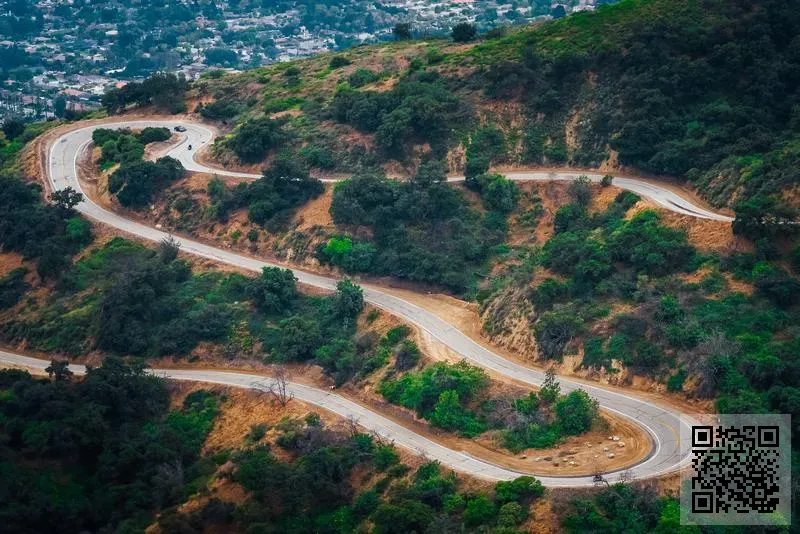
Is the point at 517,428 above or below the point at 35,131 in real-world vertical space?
below

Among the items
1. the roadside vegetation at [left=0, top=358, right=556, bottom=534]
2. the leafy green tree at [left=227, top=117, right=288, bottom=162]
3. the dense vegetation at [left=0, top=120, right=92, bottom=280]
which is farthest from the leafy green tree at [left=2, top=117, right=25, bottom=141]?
the roadside vegetation at [left=0, top=358, right=556, bottom=534]

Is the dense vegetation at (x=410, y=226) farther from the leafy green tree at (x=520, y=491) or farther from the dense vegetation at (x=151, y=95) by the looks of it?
the dense vegetation at (x=151, y=95)

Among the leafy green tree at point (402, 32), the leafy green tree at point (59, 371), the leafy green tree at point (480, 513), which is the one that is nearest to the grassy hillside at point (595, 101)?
the leafy green tree at point (402, 32)

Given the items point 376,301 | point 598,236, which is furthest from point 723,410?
point 376,301

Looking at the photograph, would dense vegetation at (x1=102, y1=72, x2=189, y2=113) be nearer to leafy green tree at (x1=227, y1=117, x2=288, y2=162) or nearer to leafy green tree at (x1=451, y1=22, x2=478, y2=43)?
leafy green tree at (x1=227, y1=117, x2=288, y2=162)

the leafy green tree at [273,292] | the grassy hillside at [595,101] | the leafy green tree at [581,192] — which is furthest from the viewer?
the leafy green tree at [581,192]

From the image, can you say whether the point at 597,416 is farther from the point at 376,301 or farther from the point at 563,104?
the point at 563,104

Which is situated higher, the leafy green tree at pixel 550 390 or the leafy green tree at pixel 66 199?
the leafy green tree at pixel 66 199
